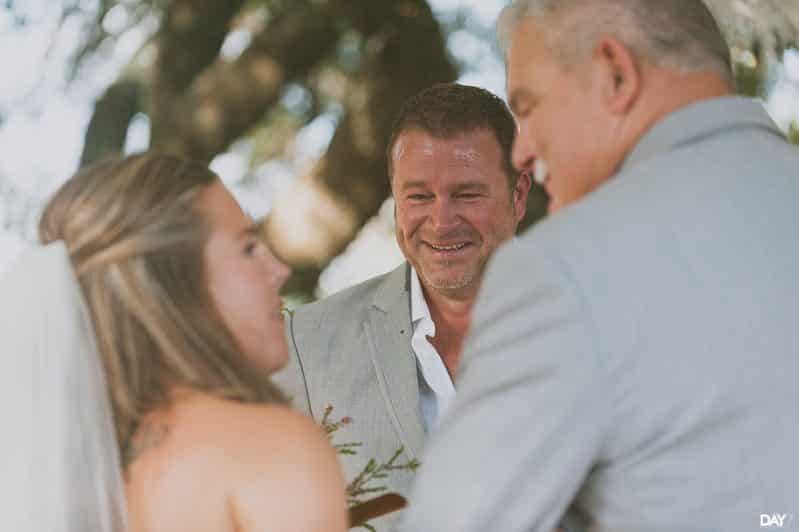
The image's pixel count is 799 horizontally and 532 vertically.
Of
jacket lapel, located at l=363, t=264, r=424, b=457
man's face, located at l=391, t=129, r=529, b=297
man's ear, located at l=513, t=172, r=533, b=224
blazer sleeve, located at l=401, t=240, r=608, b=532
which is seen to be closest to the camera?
blazer sleeve, located at l=401, t=240, r=608, b=532

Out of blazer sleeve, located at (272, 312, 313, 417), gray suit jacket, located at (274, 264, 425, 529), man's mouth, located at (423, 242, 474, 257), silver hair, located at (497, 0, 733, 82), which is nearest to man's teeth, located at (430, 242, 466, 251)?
man's mouth, located at (423, 242, 474, 257)

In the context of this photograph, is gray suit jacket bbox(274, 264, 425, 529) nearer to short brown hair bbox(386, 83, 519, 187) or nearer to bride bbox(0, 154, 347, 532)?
short brown hair bbox(386, 83, 519, 187)

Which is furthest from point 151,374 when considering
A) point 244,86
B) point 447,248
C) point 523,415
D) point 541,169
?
point 244,86

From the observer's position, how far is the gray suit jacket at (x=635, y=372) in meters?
2.10

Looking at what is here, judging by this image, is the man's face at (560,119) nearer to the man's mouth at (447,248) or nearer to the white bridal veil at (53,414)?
the white bridal veil at (53,414)

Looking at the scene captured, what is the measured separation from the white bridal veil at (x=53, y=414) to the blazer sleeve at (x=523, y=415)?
597 millimetres

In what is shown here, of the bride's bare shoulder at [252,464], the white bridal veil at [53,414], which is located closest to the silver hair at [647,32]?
the bride's bare shoulder at [252,464]

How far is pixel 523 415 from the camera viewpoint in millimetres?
2098

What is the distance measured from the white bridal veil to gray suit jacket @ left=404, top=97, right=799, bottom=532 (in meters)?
0.58

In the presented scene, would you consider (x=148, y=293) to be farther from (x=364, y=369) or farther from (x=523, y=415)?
(x=364, y=369)

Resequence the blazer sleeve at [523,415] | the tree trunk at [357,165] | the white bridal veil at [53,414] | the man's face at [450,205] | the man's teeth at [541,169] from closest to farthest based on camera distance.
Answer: the blazer sleeve at [523,415] < the white bridal veil at [53,414] < the man's teeth at [541,169] < the man's face at [450,205] < the tree trunk at [357,165]

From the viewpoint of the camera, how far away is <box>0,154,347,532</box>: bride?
226cm

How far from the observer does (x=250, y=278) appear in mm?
2400

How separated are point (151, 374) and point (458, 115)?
219 centimetres
